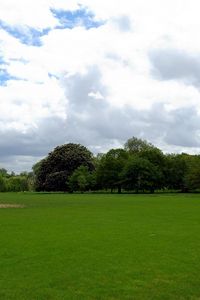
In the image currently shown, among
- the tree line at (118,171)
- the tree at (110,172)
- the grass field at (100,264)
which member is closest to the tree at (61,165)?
the tree line at (118,171)

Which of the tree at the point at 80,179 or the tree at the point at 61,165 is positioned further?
the tree at the point at 61,165

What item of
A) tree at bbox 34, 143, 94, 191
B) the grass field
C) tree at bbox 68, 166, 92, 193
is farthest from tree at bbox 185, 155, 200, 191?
the grass field

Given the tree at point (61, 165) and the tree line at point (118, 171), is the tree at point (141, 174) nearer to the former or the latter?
the tree line at point (118, 171)

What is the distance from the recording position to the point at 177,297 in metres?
11.8

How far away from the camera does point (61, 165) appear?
150 metres

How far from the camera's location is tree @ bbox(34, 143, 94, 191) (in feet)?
477

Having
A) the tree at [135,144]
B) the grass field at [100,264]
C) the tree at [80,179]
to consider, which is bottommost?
the grass field at [100,264]

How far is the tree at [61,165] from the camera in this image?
477ft

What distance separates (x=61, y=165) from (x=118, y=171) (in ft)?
76.5

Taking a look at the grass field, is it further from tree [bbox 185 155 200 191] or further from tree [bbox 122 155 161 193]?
tree [bbox 122 155 161 193]

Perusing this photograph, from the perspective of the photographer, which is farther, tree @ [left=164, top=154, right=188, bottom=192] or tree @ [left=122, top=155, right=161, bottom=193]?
tree @ [left=164, top=154, right=188, bottom=192]

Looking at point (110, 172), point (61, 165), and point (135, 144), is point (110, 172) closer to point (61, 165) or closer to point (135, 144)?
point (61, 165)

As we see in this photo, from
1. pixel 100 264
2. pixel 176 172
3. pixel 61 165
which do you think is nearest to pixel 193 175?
pixel 176 172

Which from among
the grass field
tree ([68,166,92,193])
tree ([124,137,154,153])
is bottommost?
the grass field
